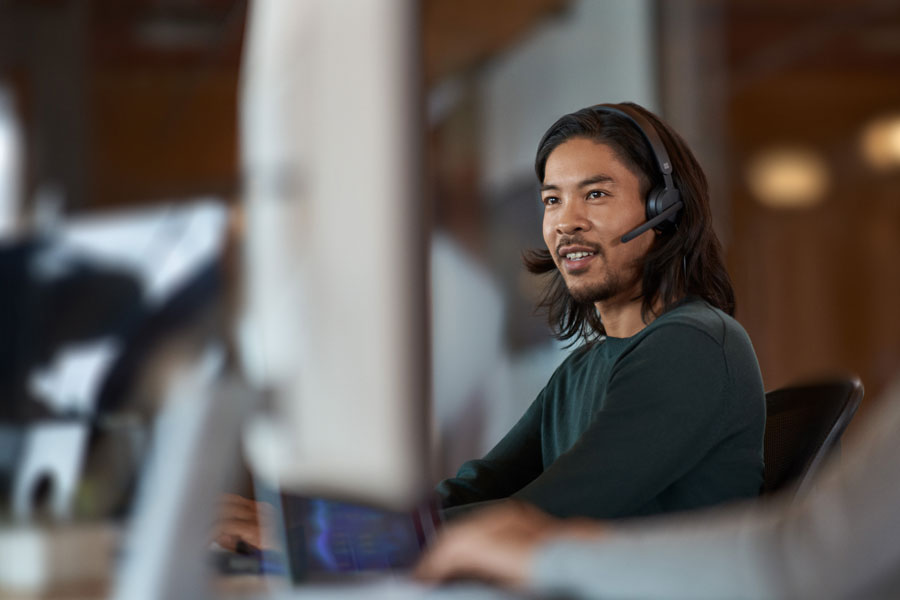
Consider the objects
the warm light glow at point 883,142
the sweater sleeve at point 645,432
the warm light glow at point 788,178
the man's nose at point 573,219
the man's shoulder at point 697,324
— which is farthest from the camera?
the warm light glow at point 788,178

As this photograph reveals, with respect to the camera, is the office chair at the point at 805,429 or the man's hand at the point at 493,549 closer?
the man's hand at the point at 493,549

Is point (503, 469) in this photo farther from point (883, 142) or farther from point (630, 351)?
point (883, 142)

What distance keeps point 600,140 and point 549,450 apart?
383mm

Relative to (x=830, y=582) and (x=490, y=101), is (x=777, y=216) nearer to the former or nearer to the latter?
(x=490, y=101)

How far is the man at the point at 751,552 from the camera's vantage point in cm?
53

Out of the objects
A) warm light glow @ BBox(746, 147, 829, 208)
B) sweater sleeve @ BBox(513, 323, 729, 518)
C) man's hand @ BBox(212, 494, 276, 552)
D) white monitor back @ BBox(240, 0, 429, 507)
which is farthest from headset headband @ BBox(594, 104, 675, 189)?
warm light glow @ BBox(746, 147, 829, 208)

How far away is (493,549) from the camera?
607 mm

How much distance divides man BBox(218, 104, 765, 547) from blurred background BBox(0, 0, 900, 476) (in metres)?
2.40

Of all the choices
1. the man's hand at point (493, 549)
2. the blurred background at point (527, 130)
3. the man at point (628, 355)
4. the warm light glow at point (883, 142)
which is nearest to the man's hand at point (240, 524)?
the man at point (628, 355)

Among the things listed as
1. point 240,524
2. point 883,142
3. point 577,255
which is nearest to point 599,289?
point 577,255

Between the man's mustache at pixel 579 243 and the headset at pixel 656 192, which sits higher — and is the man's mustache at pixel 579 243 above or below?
below

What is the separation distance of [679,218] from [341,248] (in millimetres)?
789

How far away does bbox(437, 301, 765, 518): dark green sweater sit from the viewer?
93 centimetres

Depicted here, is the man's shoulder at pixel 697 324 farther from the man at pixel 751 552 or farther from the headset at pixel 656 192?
the man at pixel 751 552
